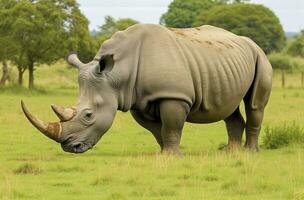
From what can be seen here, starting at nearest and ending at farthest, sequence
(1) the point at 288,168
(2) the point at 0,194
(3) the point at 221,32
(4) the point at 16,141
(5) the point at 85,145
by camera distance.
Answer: (2) the point at 0,194, (1) the point at 288,168, (5) the point at 85,145, (3) the point at 221,32, (4) the point at 16,141

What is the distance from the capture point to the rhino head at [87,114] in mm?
11984

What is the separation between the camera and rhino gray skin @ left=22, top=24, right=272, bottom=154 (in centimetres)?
1234

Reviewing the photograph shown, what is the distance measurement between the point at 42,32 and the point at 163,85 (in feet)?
89.5

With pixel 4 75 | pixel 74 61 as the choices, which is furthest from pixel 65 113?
pixel 4 75

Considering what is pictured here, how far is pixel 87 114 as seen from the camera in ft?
40.2

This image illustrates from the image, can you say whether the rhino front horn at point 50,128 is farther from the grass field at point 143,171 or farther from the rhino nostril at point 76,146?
the grass field at point 143,171

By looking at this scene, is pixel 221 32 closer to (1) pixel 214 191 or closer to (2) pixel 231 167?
(2) pixel 231 167

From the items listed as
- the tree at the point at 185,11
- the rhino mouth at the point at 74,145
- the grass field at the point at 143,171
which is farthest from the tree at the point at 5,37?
the tree at the point at 185,11

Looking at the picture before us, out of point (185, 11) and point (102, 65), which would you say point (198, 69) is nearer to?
point (102, 65)

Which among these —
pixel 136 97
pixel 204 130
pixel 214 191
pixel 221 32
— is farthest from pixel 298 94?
pixel 214 191

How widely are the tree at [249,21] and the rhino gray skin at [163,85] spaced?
184ft

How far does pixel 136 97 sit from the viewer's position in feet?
43.4

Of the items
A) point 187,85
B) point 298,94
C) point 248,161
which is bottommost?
point 298,94

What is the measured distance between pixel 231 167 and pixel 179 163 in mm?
737
